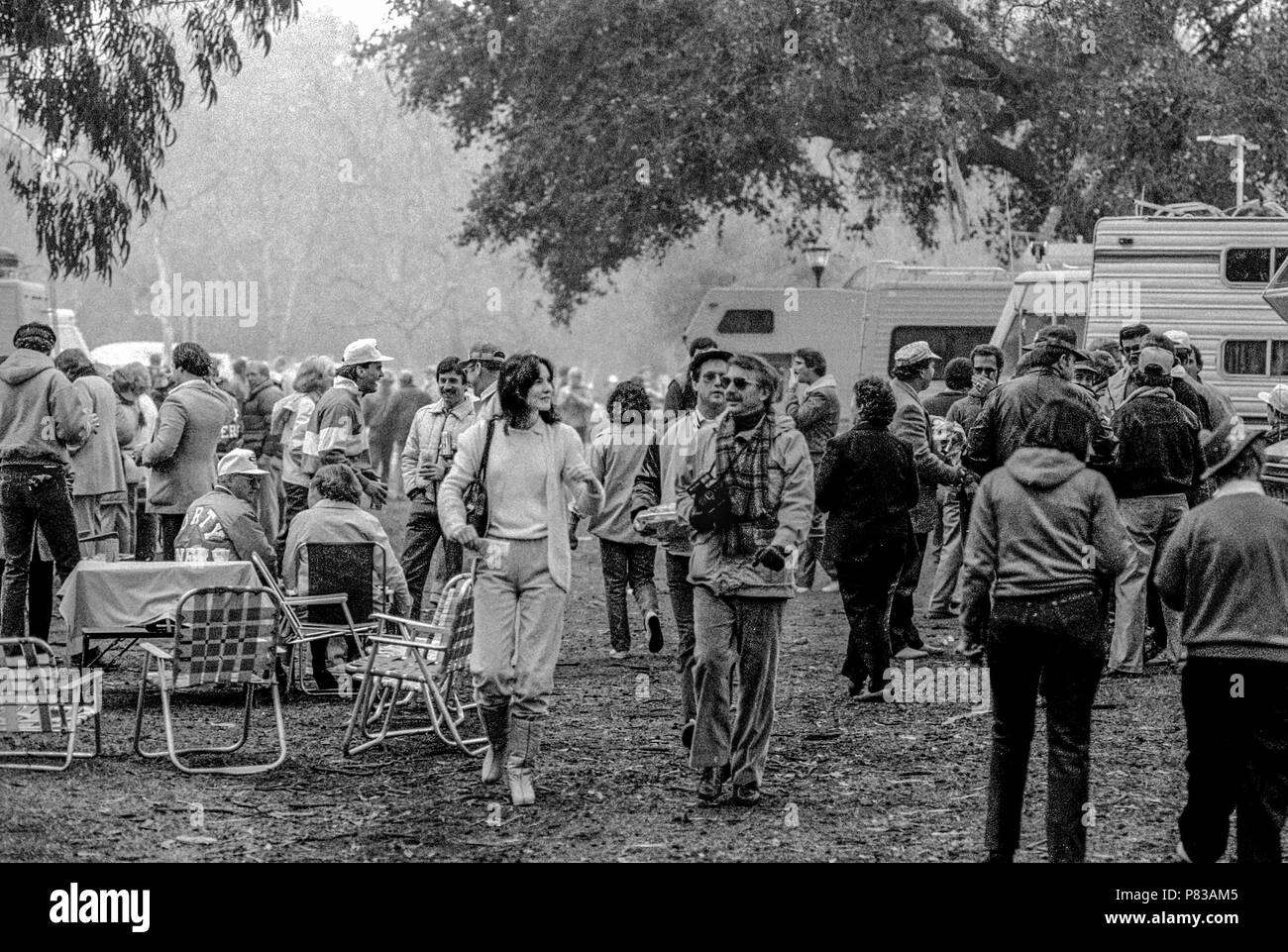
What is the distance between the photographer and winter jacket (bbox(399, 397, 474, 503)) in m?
11.4

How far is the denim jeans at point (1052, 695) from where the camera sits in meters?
6.05

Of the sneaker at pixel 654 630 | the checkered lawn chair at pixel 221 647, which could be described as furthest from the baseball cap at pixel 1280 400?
the checkered lawn chair at pixel 221 647

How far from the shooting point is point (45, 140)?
14133mm

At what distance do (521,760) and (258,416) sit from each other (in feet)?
33.0

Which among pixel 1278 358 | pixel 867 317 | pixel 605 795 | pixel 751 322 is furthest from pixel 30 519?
pixel 751 322

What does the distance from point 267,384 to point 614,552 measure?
6702 millimetres

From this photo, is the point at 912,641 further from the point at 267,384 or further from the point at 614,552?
the point at 267,384

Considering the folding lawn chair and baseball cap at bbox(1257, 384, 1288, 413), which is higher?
baseball cap at bbox(1257, 384, 1288, 413)

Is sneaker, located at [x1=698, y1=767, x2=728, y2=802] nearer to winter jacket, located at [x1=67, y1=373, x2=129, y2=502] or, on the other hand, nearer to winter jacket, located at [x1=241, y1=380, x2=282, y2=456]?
winter jacket, located at [x1=67, y1=373, x2=129, y2=502]

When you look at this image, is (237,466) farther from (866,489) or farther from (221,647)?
(866,489)

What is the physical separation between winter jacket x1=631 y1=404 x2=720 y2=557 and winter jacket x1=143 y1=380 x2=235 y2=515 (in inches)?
138

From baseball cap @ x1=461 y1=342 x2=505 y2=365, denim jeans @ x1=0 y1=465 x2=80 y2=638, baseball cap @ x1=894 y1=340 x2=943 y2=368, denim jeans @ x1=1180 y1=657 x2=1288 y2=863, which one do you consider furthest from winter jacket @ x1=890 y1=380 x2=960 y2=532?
denim jeans @ x1=0 y1=465 x2=80 y2=638

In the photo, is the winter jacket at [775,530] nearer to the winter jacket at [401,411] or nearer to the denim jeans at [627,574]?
the denim jeans at [627,574]
